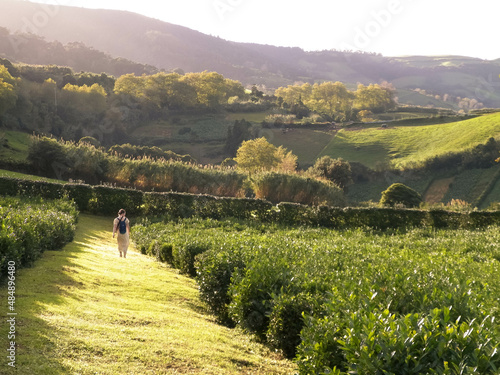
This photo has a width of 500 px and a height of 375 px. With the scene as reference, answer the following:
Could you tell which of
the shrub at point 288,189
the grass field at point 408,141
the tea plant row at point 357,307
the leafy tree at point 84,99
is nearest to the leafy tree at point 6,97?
the leafy tree at point 84,99

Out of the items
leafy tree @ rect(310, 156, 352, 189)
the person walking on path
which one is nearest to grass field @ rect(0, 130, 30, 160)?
the person walking on path

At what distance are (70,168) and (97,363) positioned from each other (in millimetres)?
34676

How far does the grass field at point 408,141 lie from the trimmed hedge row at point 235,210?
43000mm

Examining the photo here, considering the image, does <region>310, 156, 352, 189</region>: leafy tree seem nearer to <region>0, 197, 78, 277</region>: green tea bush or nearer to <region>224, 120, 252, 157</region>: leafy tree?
<region>224, 120, 252, 157</region>: leafy tree

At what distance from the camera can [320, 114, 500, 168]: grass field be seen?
224 ft

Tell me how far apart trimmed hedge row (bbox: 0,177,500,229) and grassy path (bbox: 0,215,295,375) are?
562 inches

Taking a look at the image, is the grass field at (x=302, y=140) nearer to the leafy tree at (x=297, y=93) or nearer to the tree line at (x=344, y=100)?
the tree line at (x=344, y=100)

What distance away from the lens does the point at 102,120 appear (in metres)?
81.8

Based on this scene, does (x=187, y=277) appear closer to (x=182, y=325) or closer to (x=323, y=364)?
(x=182, y=325)

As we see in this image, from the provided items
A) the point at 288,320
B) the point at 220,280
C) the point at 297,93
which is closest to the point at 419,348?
the point at 288,320

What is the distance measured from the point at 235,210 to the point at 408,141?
194ft

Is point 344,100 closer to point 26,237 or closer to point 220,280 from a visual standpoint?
point 220,280

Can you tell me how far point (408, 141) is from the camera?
76.9 m

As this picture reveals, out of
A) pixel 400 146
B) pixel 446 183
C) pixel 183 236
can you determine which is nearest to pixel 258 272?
pixel 183 236
